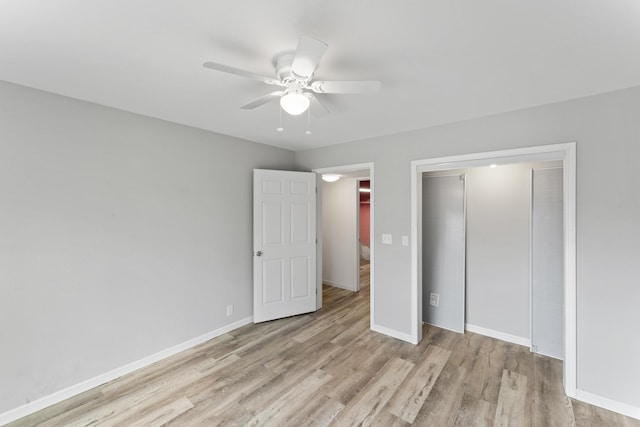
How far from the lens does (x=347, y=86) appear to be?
1.55 m

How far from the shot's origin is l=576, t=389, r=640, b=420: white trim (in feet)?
6.40

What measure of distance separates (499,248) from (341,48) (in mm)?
2851

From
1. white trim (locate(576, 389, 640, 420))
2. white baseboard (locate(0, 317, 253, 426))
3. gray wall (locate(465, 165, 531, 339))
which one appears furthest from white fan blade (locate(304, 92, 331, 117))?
white trim (locate(576, 389, 640, 420))

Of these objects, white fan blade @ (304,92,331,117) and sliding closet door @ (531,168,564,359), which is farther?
sliding closet door @ (531,168,564,359)

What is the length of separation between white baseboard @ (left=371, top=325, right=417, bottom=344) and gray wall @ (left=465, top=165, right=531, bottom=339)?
2.80ft

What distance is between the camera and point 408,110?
96.3 inches

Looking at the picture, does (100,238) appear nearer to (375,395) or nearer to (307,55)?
(307,55)

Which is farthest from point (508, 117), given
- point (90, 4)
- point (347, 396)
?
point (90, 4)

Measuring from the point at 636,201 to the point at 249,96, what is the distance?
2.95 m

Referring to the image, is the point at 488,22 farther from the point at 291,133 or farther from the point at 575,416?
the point at 575,416

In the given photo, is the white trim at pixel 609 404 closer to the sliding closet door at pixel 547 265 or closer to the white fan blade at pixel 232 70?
the sliding closet door at pixel 547 265

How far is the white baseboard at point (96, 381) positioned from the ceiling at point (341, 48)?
232cm

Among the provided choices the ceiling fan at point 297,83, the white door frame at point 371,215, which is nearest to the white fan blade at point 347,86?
the ceiling fan at point 297,83

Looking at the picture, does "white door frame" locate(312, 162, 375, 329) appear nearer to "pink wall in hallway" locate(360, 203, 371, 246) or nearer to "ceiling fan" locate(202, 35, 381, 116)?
"ceiling fan" locate(202, 35, 381, 116)
